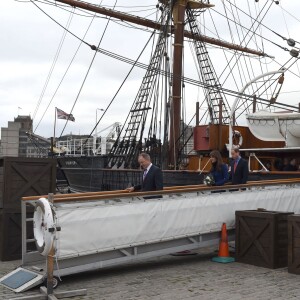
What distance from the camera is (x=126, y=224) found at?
22.2 ft

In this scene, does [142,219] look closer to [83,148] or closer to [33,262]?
[33,262]

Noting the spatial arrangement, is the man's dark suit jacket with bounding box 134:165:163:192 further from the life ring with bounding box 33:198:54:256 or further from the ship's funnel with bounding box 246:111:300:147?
the ship's funnel with bounding box 246:111:300:147

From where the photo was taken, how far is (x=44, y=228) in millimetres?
5840

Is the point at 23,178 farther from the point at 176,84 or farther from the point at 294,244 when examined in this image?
the point at 176,84

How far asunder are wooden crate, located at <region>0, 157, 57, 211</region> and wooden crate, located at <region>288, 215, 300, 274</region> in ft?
13.2

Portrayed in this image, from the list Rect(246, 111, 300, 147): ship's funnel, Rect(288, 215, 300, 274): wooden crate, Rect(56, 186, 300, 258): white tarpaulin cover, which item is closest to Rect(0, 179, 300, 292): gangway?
Rect(56, 186, 300, 258): white tarpaulin cover

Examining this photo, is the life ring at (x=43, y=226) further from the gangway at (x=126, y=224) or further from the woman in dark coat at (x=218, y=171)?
the woman in dark coat at (x=218, y=171)

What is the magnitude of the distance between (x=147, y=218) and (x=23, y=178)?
244 cm

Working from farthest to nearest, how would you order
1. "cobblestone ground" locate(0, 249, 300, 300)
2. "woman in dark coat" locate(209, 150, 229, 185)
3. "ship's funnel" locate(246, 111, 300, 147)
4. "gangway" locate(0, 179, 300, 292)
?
"ship's funnel" locate(246, 111, 300, 147)
"woman in dark coat" locate(209, 150, 229, 185)
"gangway" locate(0, 179, 300, 292)
"cobblestone ground" locate(0, 249, 300, 300)

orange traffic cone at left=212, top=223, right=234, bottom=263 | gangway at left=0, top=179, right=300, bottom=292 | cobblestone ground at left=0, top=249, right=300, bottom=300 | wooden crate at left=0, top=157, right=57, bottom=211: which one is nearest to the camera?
cobblestone ground at left=0, top=249, right=300, bottom=300

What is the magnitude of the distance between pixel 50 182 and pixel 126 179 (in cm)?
1129

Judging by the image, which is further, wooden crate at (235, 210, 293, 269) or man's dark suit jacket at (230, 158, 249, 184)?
man's dark suit jacket at (230, 158, 249, 184)

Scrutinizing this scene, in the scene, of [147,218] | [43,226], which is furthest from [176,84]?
[43,226]

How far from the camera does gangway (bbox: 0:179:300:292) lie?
6.21 metres
